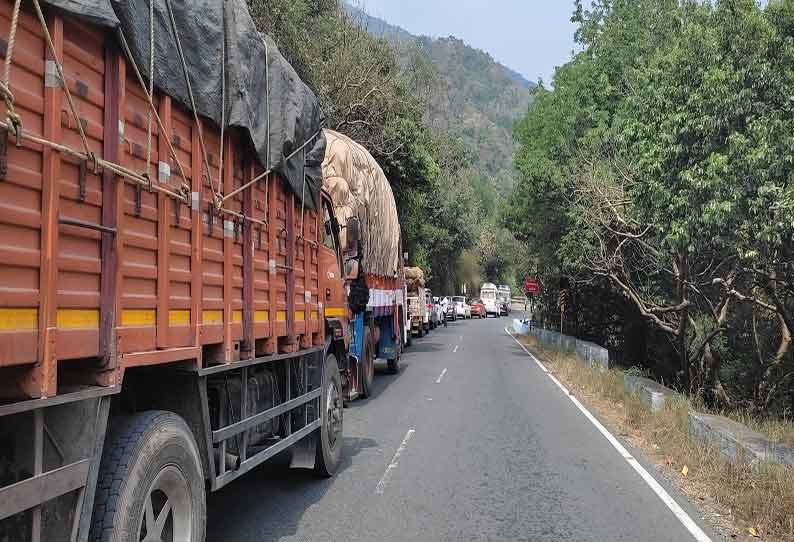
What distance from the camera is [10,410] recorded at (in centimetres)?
273

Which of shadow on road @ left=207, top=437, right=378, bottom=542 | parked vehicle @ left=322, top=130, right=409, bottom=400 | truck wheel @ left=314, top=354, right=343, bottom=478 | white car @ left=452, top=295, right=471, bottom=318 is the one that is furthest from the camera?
white car @ left=452, top=295, right=471, bottom=318

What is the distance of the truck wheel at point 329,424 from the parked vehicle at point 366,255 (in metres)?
1.81

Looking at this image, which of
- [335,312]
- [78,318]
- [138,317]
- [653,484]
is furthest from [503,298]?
[78,318]

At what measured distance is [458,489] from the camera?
24.6ft

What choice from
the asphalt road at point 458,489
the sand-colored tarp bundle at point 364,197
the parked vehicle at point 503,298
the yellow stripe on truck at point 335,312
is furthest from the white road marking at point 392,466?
the parked vehicle at point 503,298

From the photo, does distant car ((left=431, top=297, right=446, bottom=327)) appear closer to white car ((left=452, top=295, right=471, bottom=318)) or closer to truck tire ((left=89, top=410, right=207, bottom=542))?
white car ((left=452, top=295, right=471, bottom=318))

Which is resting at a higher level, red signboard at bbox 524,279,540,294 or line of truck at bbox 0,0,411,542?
red signboard at bbox 524,279,540,294

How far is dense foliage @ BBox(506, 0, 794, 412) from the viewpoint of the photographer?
10477 millimetres

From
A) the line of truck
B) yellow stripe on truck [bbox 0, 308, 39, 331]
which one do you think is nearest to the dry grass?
the line of truck

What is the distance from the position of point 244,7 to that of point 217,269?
6.22 ft

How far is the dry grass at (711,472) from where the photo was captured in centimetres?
636

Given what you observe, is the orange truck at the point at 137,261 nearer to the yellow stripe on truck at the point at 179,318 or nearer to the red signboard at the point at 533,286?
the yellow stripe on truck at the point at 179,318

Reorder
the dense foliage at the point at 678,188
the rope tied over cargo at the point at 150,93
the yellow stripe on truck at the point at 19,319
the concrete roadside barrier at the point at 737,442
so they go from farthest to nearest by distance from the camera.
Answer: the dense foliage at the point at 678,188
the concrete roadside barrier at the point at 737,442
the rope tied over cargo at the point at 150,93
the yellow stripe on truck at the point at 19,319

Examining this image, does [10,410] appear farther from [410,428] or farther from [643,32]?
[643,32]
